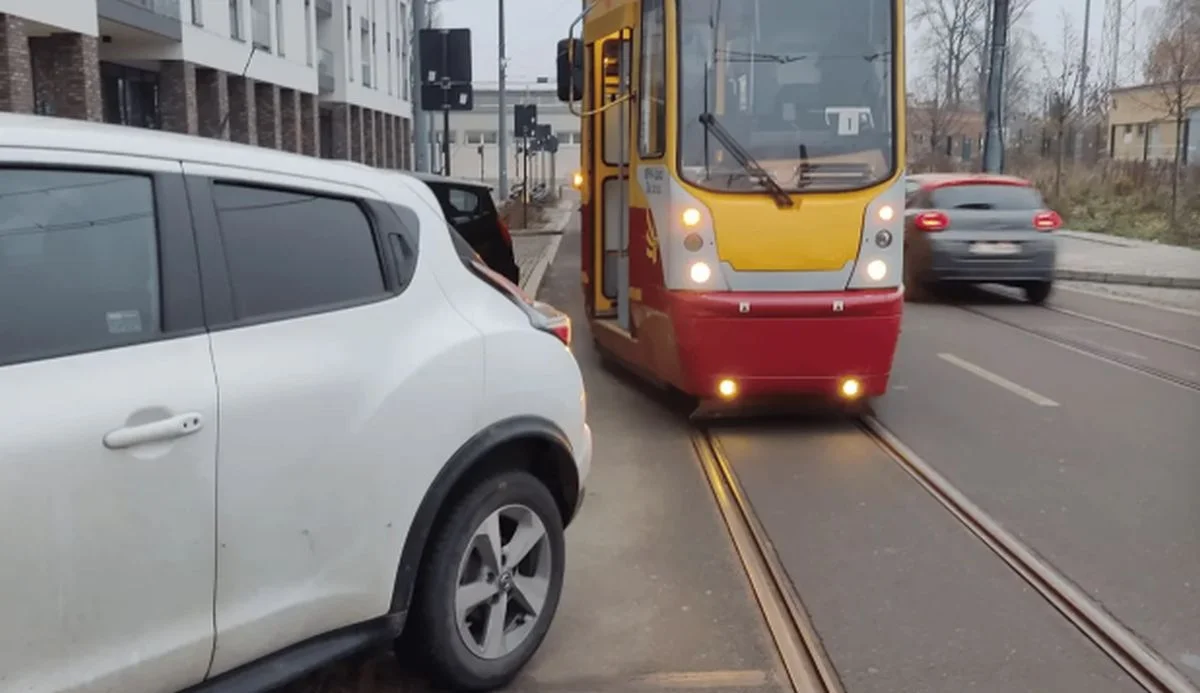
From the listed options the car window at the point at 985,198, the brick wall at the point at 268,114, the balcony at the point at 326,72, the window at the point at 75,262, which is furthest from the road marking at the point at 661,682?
the balcony at the point at 326,72

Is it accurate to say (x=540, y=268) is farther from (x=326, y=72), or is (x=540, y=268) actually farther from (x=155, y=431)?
(x=326, y=72)

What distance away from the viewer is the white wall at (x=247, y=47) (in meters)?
32.6

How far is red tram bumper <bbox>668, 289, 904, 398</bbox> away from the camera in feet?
27.1

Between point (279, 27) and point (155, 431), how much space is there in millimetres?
41703

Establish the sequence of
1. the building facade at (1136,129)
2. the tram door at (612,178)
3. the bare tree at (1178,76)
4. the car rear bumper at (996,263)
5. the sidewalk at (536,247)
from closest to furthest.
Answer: the tram door at (612,178) < the car rear bumper at (996,263) < the sidewalk at (536,247) < the bare tree at (1178,76) < the building facade at (1136,129)

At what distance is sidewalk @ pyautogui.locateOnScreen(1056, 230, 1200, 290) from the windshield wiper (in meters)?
12.5

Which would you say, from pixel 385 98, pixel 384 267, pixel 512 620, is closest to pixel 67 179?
pixel 384 267

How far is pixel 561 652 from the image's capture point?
16.3 ft

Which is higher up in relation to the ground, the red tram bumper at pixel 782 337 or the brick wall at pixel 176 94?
the brick wall at pixel 176 94

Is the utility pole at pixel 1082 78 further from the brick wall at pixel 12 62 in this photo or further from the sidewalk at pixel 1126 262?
the brick wall at pixel 12 62

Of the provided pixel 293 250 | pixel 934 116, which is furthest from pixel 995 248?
pixel 934 116

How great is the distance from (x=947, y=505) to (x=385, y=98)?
5964 centimetres

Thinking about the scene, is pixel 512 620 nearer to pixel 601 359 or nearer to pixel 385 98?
pixel 601 359

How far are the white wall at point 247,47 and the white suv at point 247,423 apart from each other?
72.8 ft
